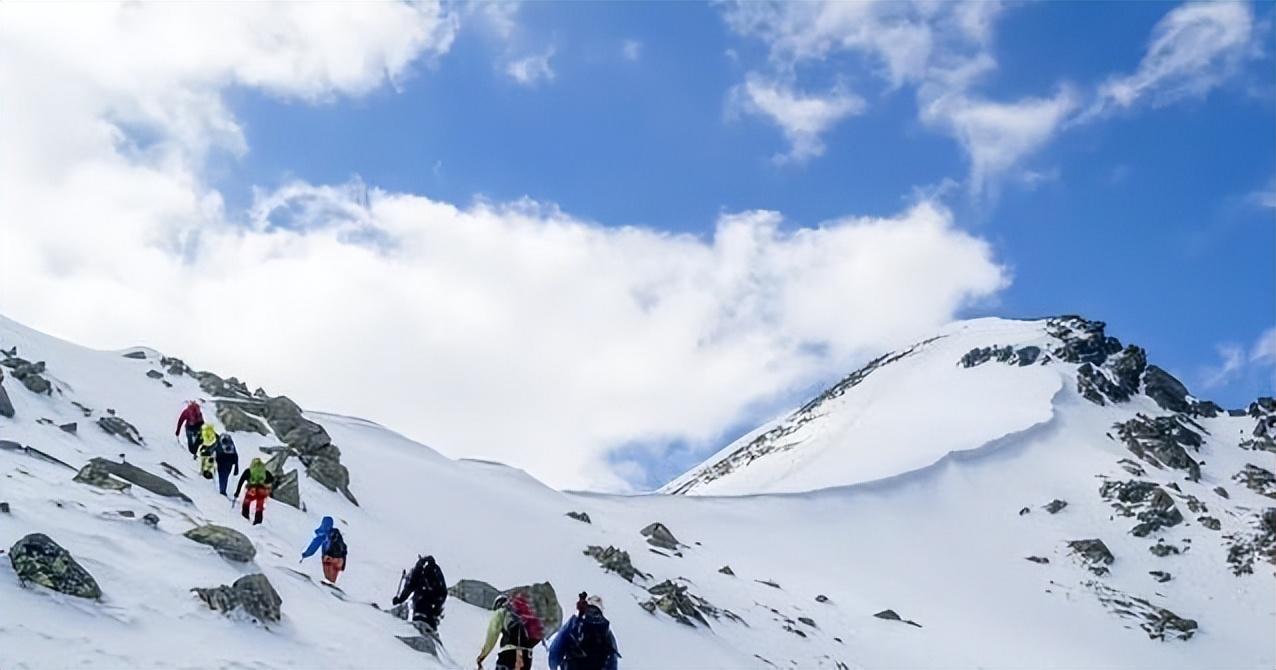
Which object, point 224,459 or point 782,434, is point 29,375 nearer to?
point 224,459

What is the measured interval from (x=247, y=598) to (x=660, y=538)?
2592 centimetres

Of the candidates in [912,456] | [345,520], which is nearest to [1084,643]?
[912,456]

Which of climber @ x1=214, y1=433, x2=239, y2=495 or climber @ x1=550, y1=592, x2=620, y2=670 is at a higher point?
climber @ x1=214, y1=433, x2=239, y2=495

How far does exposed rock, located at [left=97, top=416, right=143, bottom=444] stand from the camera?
70.9 ft

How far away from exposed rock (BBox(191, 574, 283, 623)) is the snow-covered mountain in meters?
0.12

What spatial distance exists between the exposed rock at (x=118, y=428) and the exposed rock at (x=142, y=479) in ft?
18.2

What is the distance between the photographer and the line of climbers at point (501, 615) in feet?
37.2

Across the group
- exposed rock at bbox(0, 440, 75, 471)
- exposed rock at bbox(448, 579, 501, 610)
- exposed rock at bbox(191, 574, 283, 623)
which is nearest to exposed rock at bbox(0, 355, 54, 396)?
exposed rock at bbox(0, 440, 75, 471)

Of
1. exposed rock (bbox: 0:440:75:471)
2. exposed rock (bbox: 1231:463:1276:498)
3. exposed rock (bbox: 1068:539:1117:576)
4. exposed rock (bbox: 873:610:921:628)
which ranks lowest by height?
exposed rock (bbox: 0:440:75:471)

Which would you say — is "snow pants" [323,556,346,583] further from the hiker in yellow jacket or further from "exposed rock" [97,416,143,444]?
"exposed rock" [97,416,143,444]

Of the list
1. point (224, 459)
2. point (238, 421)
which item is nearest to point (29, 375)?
point (238, 421)

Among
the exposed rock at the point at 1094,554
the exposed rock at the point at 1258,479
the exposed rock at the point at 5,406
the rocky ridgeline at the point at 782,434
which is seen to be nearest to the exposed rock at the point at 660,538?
the exposed rock at the point at 5,406

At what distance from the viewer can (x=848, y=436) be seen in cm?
7025

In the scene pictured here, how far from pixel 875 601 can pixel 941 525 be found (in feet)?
46.6
